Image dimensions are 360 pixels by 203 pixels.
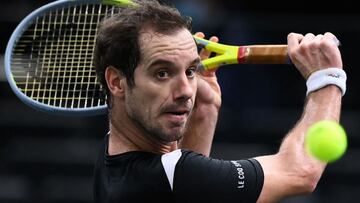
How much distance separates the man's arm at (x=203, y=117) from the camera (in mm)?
4469

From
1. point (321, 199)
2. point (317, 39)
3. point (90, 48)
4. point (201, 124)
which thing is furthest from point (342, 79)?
point (321, 199)

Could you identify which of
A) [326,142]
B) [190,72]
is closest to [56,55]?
[190,72]

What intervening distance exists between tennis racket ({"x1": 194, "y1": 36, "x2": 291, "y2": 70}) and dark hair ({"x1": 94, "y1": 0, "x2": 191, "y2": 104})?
0.46 metres

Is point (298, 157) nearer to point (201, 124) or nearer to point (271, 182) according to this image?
point (271, 182)

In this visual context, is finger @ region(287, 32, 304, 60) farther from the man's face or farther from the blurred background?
the blurred background

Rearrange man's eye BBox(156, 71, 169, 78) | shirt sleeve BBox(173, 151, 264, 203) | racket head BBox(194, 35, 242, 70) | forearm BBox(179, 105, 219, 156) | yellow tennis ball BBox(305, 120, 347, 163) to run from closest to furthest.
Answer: yellow tennis ball BBox(305, 120, 347, 163) < shirt sleeve BBox(173, 151, 264, 203) < man's eye BBox(156, 71, 169, 78) < racket head BBox(194, 35, 242, 70) < forearm BBox(179, 105, 219, 156)

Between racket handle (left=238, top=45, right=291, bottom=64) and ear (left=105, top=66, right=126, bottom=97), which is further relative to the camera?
racket handle (left=238, top=45, right=291, bottom=64)

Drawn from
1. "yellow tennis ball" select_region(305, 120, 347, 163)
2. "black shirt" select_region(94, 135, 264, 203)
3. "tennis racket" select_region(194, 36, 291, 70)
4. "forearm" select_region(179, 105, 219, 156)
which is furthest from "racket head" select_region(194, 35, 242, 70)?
"yellow tennis ball" select_region(305, 120, 347, 163)

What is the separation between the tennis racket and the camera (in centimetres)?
404

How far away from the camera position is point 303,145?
354 cm

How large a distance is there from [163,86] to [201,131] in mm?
953

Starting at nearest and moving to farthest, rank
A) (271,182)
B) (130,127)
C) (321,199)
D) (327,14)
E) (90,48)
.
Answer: (271,182) → (130,127) → (90,48) → (321,199) → (327,14)

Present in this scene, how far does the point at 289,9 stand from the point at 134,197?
20.3 ft

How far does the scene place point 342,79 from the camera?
3570 millimetres
